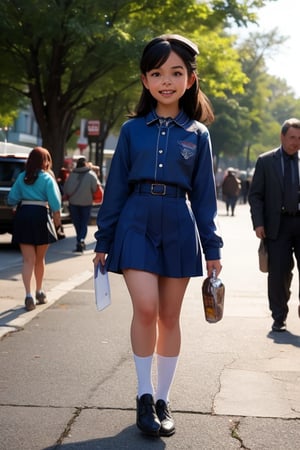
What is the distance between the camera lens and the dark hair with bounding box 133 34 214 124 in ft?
15.3

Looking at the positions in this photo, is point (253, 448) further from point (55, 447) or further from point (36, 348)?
point (36, 348)

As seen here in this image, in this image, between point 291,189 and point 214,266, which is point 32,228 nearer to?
point 291,189

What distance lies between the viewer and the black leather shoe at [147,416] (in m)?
4.59

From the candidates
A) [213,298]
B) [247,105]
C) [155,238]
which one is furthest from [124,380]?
[247,105]

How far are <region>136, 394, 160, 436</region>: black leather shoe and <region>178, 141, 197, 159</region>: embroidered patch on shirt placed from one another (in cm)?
118

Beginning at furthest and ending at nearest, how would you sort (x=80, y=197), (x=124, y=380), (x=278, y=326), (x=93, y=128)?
1. (x=93, y=128)
2. (x=80, y=197)
3. (x=278, y=326)
4. (x=124, y=380)

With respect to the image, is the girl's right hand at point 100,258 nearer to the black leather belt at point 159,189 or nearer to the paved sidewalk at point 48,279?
the black leather belt at point 159,189

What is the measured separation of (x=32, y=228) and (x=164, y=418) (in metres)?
4.87

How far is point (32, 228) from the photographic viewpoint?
30.8ft

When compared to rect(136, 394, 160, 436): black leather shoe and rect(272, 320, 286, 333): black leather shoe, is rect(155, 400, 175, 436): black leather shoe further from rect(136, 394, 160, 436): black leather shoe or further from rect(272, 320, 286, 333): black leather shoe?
rect(272, 320, 286, 333): black leather shoe

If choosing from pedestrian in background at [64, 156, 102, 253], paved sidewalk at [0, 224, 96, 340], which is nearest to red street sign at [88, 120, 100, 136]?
paved sidewalk at [0, 224, 96, 340]

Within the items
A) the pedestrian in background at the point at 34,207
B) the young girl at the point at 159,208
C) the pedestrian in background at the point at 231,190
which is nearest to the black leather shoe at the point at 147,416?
the young girl at the point at 159,208

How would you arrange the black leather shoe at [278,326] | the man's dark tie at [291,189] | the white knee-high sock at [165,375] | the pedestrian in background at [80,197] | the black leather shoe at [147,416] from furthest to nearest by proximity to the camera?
the pedestrian in background at [80,197]
the black leather shoe at [278,326]
the man's dark tie at [291,189]
the white knee-high sock at [165,375]
the black leather shoe at [147,416]

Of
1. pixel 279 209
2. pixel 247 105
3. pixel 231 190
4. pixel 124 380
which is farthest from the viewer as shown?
pixel 247 105
